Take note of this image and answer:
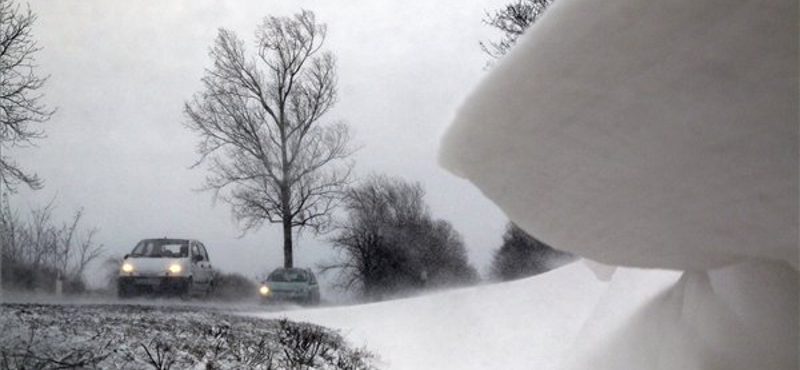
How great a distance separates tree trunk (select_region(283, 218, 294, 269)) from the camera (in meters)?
1.92

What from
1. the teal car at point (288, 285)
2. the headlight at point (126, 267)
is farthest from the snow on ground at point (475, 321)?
the headlight at point (126, 267)

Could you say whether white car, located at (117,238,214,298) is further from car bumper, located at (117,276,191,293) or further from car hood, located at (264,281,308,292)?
car hood, located at (264,281,308,292)

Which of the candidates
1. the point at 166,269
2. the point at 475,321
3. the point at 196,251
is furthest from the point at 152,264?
the point at 475,321

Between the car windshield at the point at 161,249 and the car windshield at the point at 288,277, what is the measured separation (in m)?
0.25

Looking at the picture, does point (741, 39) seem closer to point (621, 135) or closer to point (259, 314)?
point (621, 135)

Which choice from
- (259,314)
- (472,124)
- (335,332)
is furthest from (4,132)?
(472,124)

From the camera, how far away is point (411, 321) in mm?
2176

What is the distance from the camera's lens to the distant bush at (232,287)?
1.96m

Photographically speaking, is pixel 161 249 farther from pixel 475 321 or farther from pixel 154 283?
pixel 475 321

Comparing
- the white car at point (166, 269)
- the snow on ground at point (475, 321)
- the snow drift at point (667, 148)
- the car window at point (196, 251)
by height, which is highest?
the car window at point (196, 251)

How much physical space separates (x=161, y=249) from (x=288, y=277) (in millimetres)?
359

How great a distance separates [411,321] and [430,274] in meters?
0.16

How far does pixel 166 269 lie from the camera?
6.15ft

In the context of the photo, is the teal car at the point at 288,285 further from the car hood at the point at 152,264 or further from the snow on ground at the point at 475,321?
the car hood at the point at 152,264
